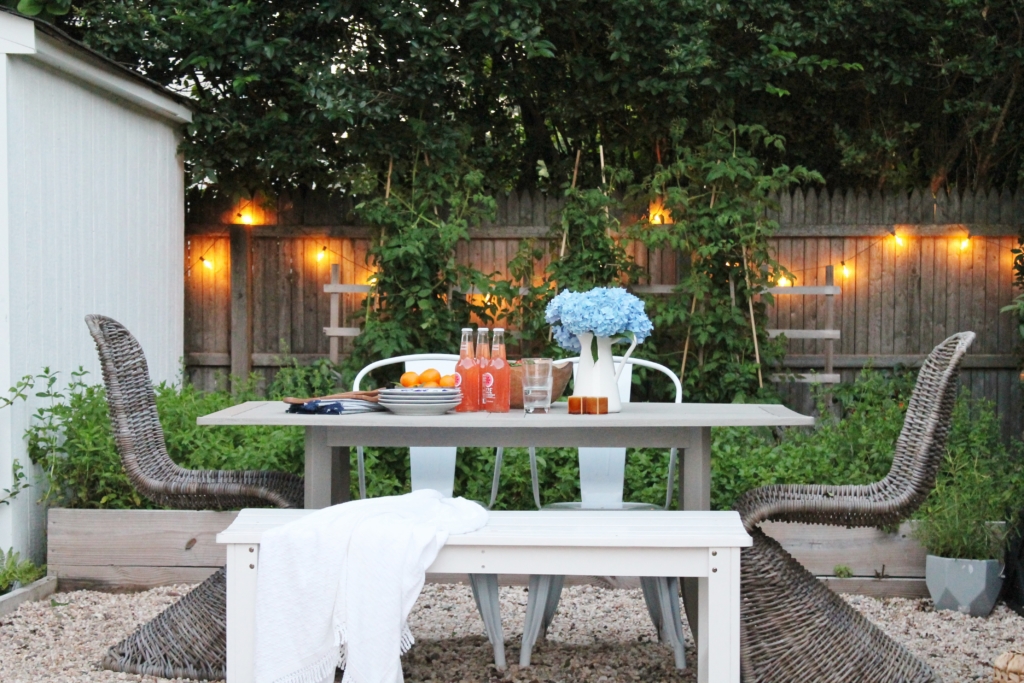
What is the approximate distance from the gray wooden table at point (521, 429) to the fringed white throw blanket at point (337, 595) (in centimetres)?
33

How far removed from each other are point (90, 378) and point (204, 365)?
5.13ft

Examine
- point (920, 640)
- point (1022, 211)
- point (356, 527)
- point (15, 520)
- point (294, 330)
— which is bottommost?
point (920, 640)

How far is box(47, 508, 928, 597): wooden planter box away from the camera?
424cm

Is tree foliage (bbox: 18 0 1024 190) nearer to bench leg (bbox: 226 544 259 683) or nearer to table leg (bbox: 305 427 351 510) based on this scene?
table leg (bbox: 305 427 351 510)

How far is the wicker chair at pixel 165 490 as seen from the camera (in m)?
3.30

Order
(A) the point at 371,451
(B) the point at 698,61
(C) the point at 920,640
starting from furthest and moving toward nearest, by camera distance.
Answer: (B) the point at 698,61, (A) the point at 371,451, (C) the point at 920,640

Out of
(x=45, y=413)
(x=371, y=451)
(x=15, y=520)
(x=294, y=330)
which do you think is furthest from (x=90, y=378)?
(x=294, y=330)

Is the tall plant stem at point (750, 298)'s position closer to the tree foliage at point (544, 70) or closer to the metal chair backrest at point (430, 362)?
the tree foliage at point (544, 70)

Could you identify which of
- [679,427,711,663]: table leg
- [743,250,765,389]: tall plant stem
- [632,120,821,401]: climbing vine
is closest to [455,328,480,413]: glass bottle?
[679,427,711,663]: table leg

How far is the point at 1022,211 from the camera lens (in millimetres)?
6309

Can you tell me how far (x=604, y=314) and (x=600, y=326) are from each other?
1.4 inches

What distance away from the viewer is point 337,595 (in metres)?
2.65

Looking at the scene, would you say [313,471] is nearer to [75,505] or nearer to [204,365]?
[75,505]

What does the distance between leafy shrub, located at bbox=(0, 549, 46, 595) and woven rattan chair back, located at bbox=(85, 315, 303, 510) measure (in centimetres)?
104
